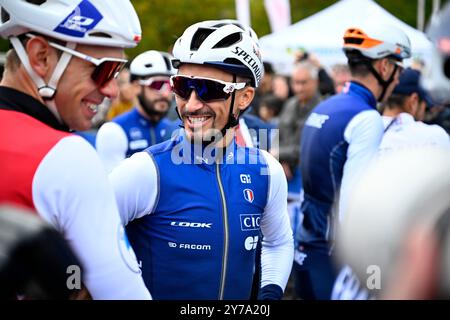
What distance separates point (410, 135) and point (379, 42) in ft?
4.09

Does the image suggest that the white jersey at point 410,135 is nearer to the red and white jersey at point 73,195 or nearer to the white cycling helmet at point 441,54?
the white cycling helmet at point 441,54

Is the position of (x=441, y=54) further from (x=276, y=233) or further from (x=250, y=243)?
(x=276, y=233)

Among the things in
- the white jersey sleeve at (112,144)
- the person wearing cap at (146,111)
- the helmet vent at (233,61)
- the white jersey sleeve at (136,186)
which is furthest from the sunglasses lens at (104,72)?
the person wearing cap at (146,111)

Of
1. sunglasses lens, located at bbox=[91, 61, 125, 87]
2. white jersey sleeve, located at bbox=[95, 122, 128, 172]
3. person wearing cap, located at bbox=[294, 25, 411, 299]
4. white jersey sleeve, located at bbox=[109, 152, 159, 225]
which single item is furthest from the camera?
white jersey sleeve, located at bbox=[95, 122, 128, 172]

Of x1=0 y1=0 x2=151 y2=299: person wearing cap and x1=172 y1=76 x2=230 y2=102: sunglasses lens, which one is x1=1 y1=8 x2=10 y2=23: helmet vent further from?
x1=172 y1=76 x2=230 y2=102: sunglasses lens

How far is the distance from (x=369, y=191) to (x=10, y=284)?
0.65 meters

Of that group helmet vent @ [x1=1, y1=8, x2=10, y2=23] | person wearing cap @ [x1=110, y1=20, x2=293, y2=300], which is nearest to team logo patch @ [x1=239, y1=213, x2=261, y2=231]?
person wearing cap @ [x1=110, y1=20, x2=293, y2=300]

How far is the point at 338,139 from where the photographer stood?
17.8ft

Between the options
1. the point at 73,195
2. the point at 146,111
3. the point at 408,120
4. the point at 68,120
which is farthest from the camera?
the point at 146,111

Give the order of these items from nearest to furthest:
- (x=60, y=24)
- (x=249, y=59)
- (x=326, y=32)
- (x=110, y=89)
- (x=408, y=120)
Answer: (x=60, y=24) → (x=110, y=89) → (x=249, y=59) → (x=408, y=120) → (x=326, y=32)

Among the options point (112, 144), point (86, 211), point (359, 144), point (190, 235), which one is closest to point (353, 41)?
point (359, 144)

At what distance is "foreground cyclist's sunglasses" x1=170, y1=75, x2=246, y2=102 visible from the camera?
338 centimetres

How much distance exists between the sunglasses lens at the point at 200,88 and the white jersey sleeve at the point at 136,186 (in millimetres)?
419

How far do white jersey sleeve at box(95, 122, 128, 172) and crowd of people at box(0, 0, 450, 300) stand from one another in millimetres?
1522
